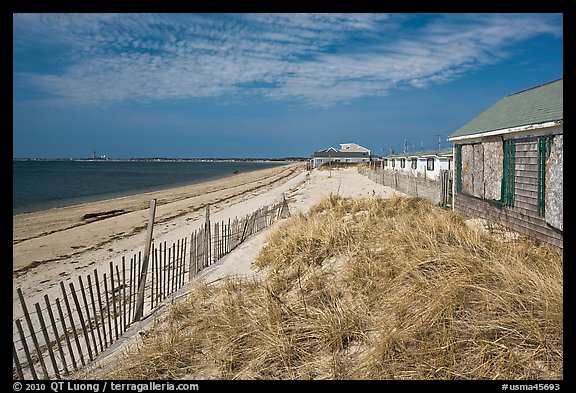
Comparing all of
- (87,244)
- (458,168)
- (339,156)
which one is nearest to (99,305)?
(87,244)

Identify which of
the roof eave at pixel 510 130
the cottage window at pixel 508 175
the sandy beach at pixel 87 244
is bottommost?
the sandy beach at pixel 87 244

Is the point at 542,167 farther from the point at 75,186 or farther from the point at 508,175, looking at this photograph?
the point at 75,186

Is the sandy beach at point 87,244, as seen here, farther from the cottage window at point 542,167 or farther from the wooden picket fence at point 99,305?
the cottage window at point 542,167

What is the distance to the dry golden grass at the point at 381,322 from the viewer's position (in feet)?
12.2

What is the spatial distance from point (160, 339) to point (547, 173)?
7875 millimetres

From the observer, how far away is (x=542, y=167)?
806 centimetres

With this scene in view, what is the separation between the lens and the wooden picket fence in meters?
4.34

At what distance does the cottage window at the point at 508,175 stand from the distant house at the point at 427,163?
1430cm

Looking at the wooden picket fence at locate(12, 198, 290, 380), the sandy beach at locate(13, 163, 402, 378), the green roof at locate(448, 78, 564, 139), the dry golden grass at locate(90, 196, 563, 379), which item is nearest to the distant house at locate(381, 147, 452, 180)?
the green roof at locate(448, 78, 564, 139)

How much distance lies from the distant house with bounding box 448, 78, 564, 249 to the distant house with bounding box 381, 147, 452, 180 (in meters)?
11.9

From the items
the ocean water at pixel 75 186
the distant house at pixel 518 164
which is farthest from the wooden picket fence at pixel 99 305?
the distant house at pixel 518 164
